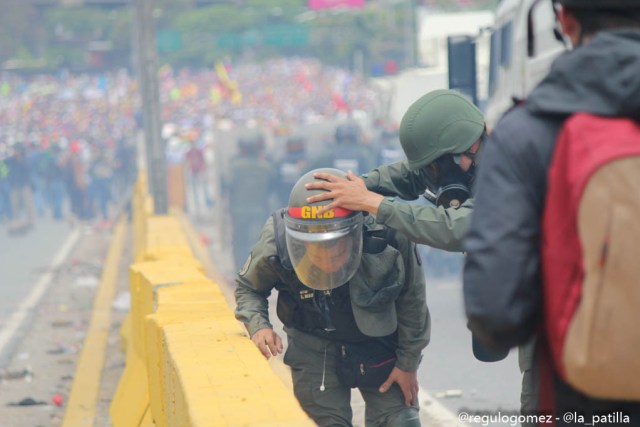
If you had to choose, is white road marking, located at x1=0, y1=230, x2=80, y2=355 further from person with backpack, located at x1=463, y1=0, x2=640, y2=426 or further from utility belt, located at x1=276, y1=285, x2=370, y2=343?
person with backpack, located at x1=463, y1=0, x2=640, y2=426

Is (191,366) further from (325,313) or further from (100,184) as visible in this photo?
(100,184)

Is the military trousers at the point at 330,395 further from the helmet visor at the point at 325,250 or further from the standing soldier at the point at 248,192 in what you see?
the standing soldier at the point at 248,192

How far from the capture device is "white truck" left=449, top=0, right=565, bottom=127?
865 cm

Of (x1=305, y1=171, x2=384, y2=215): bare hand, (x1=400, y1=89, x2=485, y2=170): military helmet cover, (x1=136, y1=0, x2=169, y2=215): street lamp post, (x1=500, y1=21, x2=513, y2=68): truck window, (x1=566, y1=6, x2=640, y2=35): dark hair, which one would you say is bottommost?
(x1=136, y1=0, x2=169, y2=215): street lamp post

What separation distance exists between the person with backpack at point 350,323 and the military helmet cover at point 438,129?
1.16 feet

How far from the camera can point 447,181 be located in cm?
434

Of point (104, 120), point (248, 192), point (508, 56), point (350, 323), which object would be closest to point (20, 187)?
point (248, 192)

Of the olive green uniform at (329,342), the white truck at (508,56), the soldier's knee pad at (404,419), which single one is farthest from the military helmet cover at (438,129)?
the white truck at (508,56)

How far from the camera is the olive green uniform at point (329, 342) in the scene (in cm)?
464

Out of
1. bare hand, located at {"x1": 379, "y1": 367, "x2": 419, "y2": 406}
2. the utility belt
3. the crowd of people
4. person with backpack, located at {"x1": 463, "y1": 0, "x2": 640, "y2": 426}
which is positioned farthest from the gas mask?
the crowd of people

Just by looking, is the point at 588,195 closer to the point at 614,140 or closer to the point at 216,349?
the point at 614,140

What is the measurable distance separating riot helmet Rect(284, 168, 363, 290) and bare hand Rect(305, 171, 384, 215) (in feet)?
0.21

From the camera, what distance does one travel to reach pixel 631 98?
219 cm

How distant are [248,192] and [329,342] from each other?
39.1 feet
